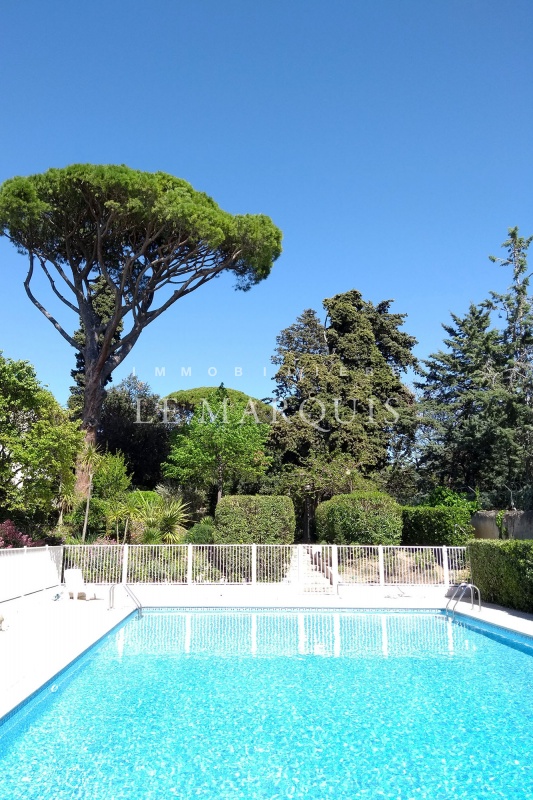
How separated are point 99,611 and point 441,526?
11357mm

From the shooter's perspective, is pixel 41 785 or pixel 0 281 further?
pixel 0 281

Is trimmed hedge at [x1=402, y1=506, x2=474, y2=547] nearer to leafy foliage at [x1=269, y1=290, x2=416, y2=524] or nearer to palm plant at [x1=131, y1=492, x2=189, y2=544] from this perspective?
leafy foliage at [x1=269, y1=290, x2=416, y2=524]

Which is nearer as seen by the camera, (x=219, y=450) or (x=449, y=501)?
(x=449, y=501)

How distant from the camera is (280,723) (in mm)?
6109

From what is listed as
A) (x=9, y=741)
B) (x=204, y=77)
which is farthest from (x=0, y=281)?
(x=9, y=741)

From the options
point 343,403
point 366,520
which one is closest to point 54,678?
point 366,520

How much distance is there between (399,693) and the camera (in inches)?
285

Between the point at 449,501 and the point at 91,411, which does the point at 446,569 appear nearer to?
the point at 449,501

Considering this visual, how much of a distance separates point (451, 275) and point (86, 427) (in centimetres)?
1588

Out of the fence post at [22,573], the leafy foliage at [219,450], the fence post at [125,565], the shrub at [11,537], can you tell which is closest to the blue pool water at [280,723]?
the fence post at [22,573]

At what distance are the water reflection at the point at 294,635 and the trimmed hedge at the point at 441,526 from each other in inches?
208

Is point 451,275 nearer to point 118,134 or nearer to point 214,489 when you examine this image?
point 118,134

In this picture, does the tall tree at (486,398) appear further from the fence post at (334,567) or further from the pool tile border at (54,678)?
the pool tile border at (54,678)

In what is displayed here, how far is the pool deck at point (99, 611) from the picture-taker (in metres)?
7.28
